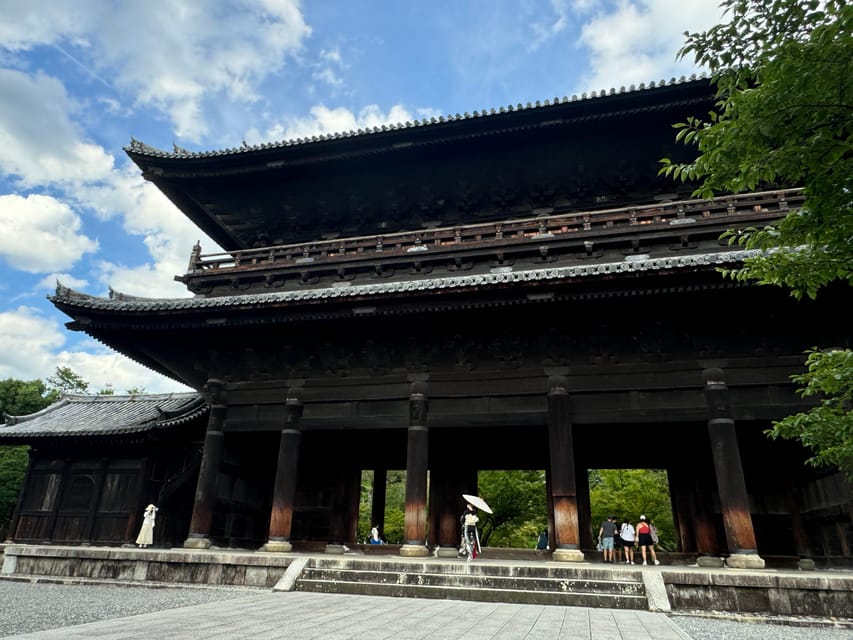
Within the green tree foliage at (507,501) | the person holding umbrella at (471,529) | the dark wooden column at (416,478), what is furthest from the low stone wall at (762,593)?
the green tree foliage at (507,501)

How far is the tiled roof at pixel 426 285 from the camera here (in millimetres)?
10180

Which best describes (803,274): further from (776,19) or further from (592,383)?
(592,383)

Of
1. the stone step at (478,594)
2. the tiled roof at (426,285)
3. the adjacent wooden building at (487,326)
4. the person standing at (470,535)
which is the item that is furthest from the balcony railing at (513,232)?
the stone step at (478,594)

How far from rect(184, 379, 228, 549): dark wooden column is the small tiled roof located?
2.78 m

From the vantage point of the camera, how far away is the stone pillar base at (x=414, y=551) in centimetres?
1156

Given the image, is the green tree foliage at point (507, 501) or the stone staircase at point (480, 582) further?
the green tree foliage at point (507, 501)

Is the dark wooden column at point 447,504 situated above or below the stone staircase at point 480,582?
above

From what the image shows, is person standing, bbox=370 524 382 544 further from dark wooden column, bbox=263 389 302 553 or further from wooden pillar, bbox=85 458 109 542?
wooden pillar, bbox=85 458 109 542

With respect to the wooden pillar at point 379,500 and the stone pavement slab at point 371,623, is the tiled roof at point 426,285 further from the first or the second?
the wooden pillar at point 379,500

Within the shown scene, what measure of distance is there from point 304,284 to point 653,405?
9.55m

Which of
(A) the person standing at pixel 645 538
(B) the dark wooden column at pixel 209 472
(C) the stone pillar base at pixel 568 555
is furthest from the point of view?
(A) the person standing at pixel 645 538

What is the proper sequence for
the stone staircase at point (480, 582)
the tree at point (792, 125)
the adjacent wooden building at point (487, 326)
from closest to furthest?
the tree at point (792, 125)
the stone staircase at point (480, 582)
the adjacent wooden building at point (487, 326)

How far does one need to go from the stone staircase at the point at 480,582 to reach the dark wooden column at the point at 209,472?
14.6ft

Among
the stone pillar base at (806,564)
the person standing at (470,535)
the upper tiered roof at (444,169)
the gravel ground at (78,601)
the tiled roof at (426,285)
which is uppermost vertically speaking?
the upper tiered roof at (444,169)
